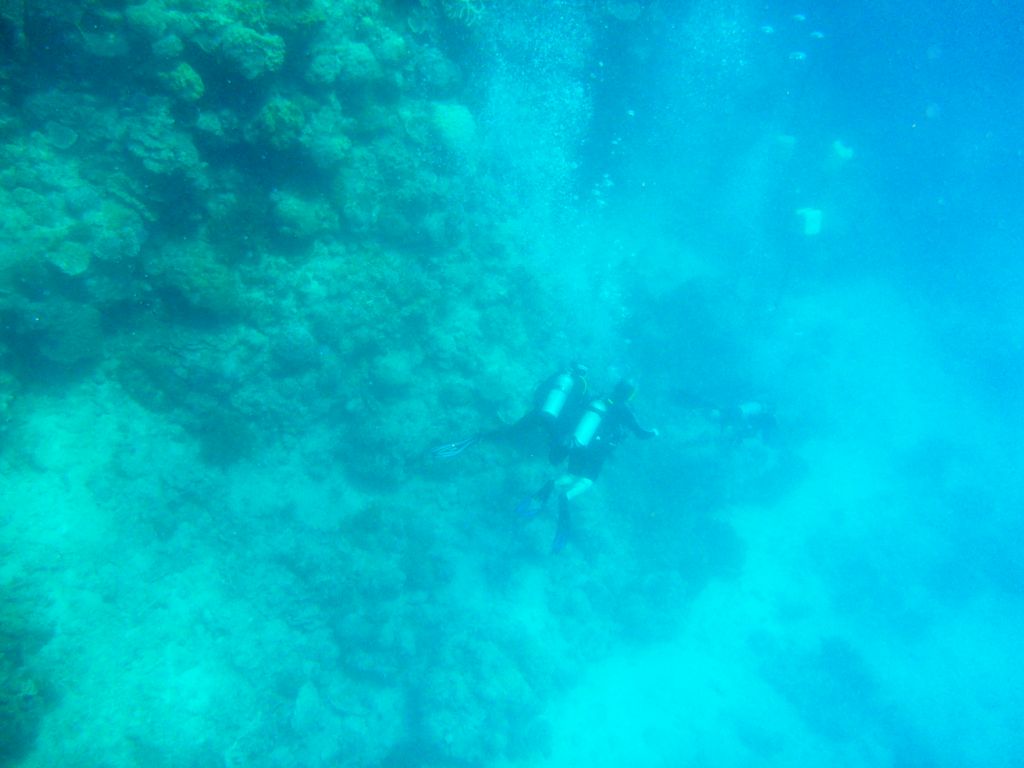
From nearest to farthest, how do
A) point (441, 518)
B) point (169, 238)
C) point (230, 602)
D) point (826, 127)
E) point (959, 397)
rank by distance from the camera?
1. point (169, 238)
2. point (230, 602)
3. point (441, 518)
4. point (826, 127)
5. point (959, 397)

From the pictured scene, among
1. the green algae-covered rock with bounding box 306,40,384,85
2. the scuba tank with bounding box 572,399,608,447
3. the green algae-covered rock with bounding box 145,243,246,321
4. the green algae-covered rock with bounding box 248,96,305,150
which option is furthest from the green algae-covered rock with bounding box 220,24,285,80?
the scuba tank with bounding box 572,399,608,447

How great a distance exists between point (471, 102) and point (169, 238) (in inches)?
270

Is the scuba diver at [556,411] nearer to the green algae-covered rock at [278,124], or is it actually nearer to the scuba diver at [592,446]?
the scuba diver at [592,446]

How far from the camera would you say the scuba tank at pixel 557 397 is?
885 cm

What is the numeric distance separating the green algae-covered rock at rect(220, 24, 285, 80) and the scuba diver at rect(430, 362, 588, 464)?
242 inches

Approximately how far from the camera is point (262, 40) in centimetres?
636

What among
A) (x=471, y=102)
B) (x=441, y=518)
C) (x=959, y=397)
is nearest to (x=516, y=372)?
(x=441, y=518)

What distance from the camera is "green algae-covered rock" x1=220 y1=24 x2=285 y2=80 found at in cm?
621

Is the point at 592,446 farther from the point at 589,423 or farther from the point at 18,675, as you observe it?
the point at 18,675

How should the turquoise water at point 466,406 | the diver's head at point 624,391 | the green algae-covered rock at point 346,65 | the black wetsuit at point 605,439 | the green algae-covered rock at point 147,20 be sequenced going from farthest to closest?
the diver's head at point 624,391
the black wetsuit at point 605,439
the green algae-covered rock at point 346,65
the turquoise water at point 466,406
the green algae-covered rock at point 147,20

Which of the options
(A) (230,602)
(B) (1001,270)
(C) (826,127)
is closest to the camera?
(A) (230,602)

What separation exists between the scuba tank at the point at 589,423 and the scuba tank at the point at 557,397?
0.45 m

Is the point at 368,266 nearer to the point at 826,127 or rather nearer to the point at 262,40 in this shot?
the point at 262,40

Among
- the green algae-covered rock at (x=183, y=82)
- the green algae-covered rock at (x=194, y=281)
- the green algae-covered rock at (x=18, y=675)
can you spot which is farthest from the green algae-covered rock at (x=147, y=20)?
the green algae-covered rock at (x=18, y=675)
